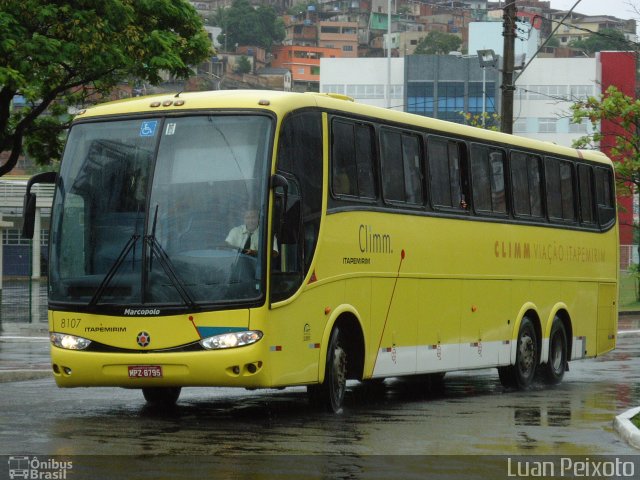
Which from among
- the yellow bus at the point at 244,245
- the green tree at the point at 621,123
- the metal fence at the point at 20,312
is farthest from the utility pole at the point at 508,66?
the green tree at the point at 621,123

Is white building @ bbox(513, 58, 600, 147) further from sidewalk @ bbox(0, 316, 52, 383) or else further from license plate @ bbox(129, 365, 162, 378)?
license plate @ bbox(129, 365, 162, 378)

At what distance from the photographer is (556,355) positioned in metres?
22.8

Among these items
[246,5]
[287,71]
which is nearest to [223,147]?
[287,71]

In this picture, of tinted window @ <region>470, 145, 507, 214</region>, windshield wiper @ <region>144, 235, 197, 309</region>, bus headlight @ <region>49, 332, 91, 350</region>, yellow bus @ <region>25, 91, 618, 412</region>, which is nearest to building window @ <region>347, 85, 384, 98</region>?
tinted window @ <region>470, 145, 507, 214</region>

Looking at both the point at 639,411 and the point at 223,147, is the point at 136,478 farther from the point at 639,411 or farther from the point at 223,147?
the point at 639,411

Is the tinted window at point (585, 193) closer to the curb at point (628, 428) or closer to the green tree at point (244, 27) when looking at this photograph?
the curb at point (628, 428)

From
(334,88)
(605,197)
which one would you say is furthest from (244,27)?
(605,197)

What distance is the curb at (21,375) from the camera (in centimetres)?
2141

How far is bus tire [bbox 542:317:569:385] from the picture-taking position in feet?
74.1

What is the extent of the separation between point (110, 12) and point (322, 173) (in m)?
11.9

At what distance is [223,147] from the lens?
595 inches

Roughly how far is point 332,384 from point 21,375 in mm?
7107

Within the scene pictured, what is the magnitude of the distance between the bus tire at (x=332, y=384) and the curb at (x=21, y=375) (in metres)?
6.73

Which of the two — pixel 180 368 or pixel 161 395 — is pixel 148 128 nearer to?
pixel 180 368
